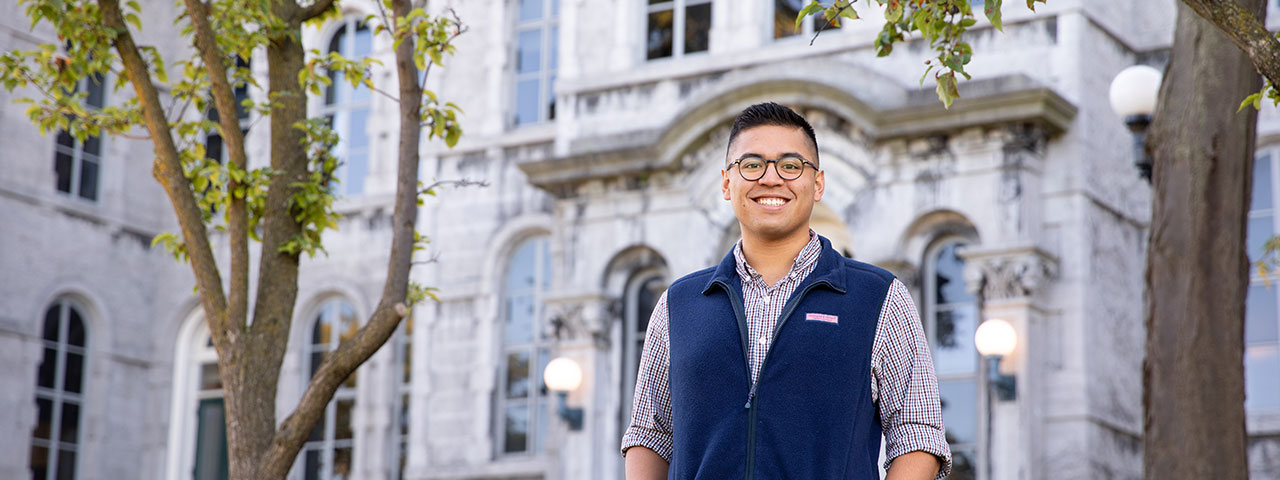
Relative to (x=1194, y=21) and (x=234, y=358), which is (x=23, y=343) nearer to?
(x=234, y=358)

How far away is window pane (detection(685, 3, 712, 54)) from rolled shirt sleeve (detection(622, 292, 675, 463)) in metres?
11.6

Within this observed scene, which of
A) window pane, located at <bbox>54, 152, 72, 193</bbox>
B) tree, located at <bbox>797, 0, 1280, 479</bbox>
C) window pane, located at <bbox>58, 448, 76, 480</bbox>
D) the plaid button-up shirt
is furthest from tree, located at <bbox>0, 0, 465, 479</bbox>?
window pane, located at <bbox>58, 448, 76, 480</bbox>

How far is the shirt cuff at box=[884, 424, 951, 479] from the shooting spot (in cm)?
369

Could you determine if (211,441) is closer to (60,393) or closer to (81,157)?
(60,393)

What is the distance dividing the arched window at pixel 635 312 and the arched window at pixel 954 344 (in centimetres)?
249

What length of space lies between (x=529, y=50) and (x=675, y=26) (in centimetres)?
296

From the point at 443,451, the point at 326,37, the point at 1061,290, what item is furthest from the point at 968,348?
the point at 326,37

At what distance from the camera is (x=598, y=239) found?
1525 centimetres

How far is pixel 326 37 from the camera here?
20000 mm

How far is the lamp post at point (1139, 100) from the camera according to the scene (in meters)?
10.6

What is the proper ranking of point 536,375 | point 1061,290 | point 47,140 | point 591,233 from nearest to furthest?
1. point 1061,290
2. point 591,233
3. point 536,375
4. point 47,140

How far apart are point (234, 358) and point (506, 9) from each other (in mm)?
10519

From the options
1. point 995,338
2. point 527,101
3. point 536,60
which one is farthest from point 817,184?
point 536,60

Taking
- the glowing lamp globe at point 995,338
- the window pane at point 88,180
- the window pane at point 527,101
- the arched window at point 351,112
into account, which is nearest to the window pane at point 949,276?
the glowing lamp globe at point 995,338
